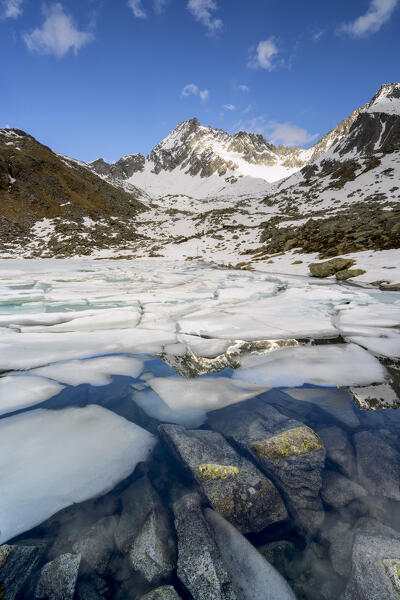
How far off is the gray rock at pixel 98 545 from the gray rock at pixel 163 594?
0.28m

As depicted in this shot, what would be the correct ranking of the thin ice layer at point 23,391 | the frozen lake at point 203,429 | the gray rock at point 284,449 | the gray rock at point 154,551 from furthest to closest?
the thin ice layer at point 23,391, the gray rock at point 284,449, the frozen lake at point 203,429, the gray rock at point 154,551

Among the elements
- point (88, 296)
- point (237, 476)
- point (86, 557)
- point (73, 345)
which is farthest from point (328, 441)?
point (88, 296)

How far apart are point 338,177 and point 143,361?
5658 cm

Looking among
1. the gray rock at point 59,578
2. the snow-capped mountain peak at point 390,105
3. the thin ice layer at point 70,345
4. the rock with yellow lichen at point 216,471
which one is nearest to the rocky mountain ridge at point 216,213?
the snow-capped mountain peak at point 390,105

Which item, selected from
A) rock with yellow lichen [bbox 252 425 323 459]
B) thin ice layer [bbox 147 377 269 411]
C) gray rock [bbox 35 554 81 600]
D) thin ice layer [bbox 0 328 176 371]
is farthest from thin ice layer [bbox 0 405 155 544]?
thin ice layer [bbox 0 328 176 371]

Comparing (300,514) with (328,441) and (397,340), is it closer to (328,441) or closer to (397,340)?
(328,441)

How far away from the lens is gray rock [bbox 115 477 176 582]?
4.63ft

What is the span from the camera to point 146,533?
1.55 metres

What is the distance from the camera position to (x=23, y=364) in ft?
10.8

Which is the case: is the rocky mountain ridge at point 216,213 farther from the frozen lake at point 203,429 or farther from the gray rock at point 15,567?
the gray rock at point 15,567

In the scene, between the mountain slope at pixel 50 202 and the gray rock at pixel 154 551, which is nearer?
the gray rock at pixel 154 551

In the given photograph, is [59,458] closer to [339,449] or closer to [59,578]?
[59,578]

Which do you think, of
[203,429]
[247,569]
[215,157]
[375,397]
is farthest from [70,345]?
[215,157]

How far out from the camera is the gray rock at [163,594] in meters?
Result: 1.29
